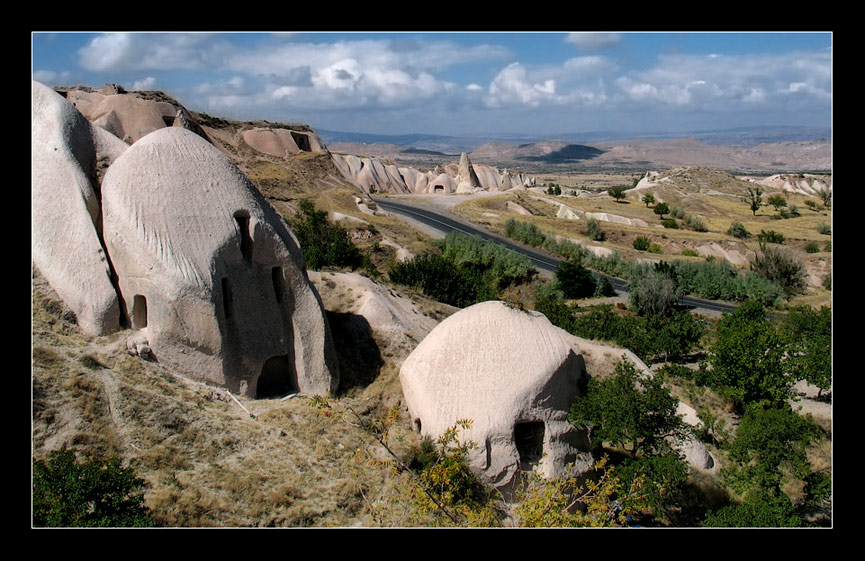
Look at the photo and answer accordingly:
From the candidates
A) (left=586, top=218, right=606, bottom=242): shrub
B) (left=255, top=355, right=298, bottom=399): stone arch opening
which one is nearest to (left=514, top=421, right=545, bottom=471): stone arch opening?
(left=255, top=355, right=298, bottom=399): stone arch opening

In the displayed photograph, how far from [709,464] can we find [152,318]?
14745mm

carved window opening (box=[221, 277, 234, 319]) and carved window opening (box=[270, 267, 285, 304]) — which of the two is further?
carved window opening (box=[270, 267, 285, 304])

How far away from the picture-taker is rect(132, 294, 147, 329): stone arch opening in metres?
14.2

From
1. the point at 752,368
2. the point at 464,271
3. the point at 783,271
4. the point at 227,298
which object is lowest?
the point at 752,368

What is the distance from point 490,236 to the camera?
57344mm

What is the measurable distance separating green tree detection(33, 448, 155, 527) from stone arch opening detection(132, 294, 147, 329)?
12.9 ft

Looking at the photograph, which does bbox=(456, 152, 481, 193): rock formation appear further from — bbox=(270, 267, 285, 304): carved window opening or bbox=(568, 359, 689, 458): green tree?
bbox=(568, 359, 689, 458): green tree

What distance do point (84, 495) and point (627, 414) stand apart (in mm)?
10507

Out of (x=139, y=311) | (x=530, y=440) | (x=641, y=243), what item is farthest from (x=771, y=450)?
(x=641, y=243)

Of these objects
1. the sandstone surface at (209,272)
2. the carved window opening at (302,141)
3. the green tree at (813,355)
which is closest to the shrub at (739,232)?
the green tree at (813,355)

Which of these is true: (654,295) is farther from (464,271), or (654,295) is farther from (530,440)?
(530,440)

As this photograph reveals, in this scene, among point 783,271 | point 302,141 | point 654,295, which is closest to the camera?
point 654,295

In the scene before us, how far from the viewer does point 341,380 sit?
17156 millimetres

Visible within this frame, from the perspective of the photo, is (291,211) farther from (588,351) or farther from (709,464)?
(709,464)
